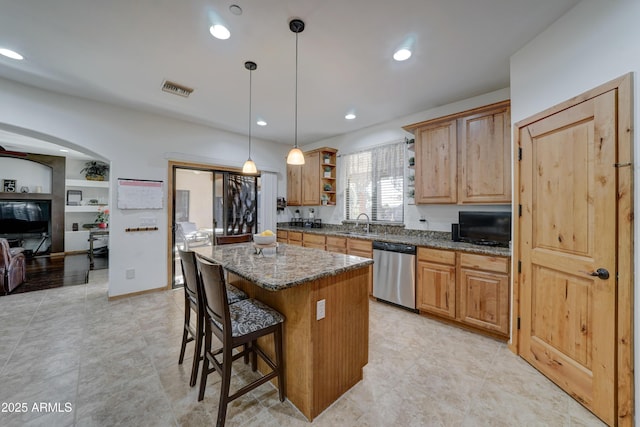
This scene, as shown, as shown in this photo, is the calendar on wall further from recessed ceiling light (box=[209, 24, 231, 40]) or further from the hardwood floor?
recessed ceiling light (box=[209, 24, 231, 40])

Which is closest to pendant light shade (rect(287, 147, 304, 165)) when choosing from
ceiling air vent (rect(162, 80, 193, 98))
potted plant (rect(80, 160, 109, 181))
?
ceiling air vent (rect(162, 80, 193, 98))

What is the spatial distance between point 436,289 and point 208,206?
402cm

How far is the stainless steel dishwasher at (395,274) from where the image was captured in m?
3.10

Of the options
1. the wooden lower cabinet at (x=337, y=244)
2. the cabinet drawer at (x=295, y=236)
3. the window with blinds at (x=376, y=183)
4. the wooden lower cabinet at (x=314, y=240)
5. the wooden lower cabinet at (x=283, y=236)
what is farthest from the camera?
the wooden lower cabinet at (x=283, y=236)

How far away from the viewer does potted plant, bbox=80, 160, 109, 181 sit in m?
7.00

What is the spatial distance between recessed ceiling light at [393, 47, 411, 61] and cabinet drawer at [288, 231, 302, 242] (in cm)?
321

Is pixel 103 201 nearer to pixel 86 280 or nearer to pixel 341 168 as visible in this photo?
pixel 86 280

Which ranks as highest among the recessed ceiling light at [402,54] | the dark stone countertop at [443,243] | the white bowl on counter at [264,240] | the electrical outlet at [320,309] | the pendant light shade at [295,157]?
the recessed ceiling light at [402,54]

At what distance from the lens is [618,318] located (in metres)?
1.49

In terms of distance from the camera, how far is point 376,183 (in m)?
4.29

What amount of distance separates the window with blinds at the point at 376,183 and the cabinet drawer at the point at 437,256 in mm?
1012

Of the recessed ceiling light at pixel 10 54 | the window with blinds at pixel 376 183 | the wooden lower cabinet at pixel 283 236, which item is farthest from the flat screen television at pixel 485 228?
the recessed ceiling light at pixel 10 54

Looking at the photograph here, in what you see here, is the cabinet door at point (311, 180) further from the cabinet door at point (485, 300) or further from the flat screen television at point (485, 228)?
the cabinet door at point (485, 300)

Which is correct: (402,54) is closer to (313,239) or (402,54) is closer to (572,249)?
(572,249)
